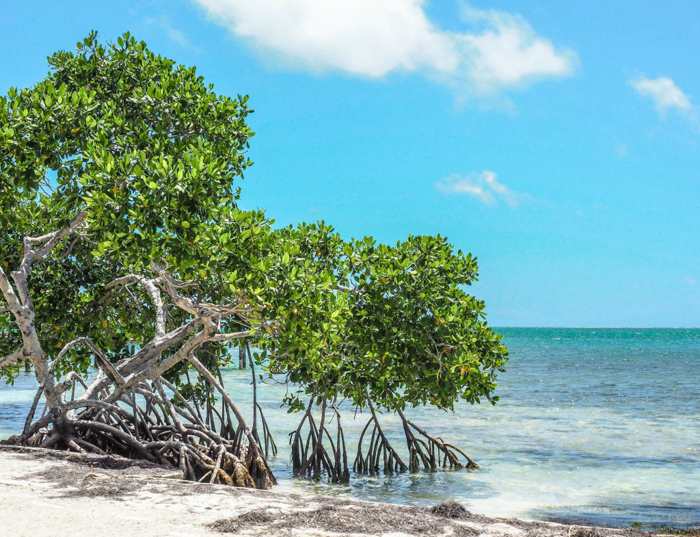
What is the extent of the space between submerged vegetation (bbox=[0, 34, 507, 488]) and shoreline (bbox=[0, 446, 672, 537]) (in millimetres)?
1723

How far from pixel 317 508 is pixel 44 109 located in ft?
17.4

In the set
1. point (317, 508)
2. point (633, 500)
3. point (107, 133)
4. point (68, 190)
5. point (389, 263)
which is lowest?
point (633, 500)

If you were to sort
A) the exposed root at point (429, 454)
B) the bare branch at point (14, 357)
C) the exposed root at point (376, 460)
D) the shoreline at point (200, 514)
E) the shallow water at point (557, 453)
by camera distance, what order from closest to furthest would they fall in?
the shoreline at point (200, 514)
the bare branch at point (14, 357)
the shallow water at point (557, 453)
the exposed root at point (376, 460)
the exposed root at point (429, 454)

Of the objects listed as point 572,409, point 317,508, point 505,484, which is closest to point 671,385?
point 572,409

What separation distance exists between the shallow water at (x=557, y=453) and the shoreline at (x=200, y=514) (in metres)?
3.42

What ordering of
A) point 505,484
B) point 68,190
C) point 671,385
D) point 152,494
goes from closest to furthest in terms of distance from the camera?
point 152,494
point 68,190
point 505,484
point 671,385

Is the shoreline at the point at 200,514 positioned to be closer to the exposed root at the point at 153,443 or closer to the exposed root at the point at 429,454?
the exposed root at the point at 153,443

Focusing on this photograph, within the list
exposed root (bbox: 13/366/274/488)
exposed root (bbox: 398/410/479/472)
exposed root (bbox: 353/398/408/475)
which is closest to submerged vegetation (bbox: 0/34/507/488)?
exposed root (bbox: 13/366/274/488)

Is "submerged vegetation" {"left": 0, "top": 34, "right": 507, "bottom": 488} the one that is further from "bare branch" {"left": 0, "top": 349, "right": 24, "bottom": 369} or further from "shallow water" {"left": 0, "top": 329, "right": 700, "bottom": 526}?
"shallow water" {"left": 0, "top": 329, "right": 700, "bottom": 526}

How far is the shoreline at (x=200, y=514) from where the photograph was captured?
6.08 metres

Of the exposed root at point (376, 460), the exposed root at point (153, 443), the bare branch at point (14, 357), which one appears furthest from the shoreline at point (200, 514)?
the exposed root at point (376, 460)

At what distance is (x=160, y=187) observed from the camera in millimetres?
7375

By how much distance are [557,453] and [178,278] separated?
8.68 metres

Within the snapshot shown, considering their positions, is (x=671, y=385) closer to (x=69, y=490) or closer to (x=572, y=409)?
(x=572, y=409)
